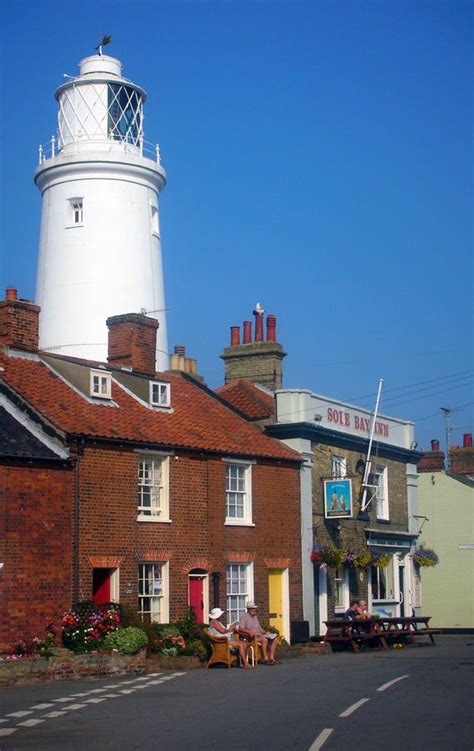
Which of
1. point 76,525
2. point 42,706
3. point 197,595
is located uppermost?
point 76,525

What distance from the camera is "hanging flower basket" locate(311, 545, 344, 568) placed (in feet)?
109

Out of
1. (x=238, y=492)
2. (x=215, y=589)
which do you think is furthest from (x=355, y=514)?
(x=215, y=589)

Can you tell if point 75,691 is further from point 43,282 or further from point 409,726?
point 43,282

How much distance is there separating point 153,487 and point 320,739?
1552 cm

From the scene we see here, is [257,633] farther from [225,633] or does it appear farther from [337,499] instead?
[337,499]

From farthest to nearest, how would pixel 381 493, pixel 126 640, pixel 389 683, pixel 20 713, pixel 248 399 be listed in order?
pixel 381 493 → pixel 248 399 → pixel 126 640 → pixel 389 683 → pixel 20 713

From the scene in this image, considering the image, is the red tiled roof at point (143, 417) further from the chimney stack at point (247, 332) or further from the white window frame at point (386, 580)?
the white window frame at point (386, 580)

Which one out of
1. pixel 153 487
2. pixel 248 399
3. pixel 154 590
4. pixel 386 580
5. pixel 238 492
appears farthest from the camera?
pixel 386 580

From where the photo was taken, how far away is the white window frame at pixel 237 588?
1182 inches

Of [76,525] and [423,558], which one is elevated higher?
[76,525]

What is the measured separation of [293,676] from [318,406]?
1418 centimetres

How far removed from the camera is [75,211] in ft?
128

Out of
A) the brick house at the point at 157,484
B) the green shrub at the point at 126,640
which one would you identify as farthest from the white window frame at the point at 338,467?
the green shrub at the point at 126,640

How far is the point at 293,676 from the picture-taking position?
858 inches
